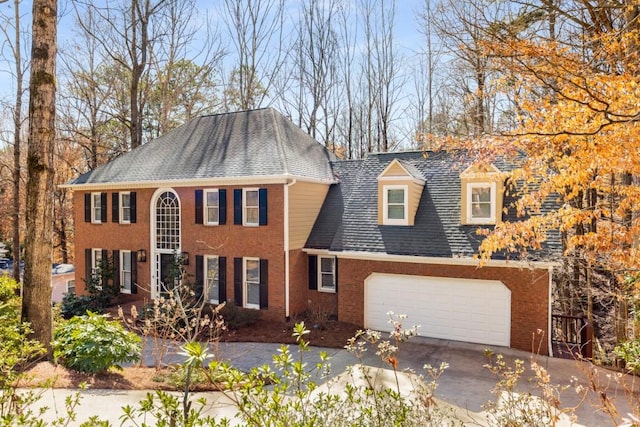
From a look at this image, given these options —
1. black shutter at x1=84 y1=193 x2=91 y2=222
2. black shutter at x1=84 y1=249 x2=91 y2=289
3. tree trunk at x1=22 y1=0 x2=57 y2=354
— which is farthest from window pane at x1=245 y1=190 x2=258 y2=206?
black shutter at x1=84 y1=249 x2=91 y2=289

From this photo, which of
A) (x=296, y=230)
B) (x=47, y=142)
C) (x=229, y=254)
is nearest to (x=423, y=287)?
(x=296, y=230)

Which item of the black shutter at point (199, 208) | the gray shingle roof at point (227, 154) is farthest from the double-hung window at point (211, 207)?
the gray shingle roof at point (227, 154)

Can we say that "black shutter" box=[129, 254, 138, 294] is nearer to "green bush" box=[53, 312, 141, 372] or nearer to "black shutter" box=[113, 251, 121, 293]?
"black shutter" box=[113, 251, 121, 293]

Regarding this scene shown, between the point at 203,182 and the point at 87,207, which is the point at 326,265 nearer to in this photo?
the point at 203,182

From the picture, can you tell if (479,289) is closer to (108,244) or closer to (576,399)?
(576,399)

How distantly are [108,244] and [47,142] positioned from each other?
1038 cm

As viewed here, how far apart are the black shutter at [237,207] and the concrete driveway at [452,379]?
14.9ft

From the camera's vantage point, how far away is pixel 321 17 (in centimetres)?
2711

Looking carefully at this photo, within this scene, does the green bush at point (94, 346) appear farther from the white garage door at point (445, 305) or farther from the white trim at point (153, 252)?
the white trim at point (153, 252)

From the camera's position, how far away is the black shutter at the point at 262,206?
561 inches

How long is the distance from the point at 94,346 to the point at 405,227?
30.2 feet

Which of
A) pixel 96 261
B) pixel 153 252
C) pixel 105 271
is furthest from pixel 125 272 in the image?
pixel 153 252

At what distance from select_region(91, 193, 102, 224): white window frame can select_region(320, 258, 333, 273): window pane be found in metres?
10.3

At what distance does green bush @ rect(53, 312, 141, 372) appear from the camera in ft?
25.9
